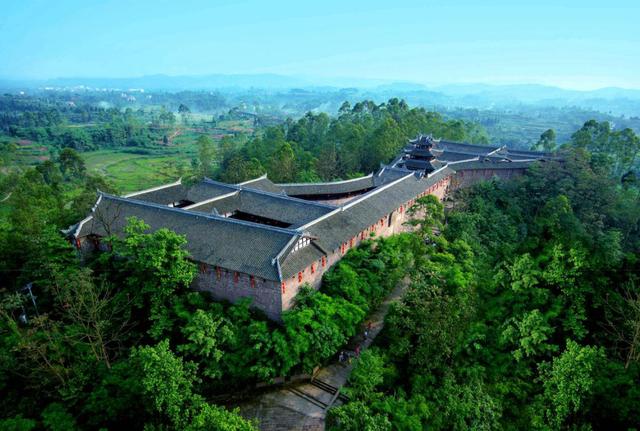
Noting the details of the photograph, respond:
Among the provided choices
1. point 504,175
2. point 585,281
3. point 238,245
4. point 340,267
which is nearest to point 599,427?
point 585,281

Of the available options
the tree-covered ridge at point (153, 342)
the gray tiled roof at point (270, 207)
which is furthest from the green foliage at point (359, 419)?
the gray tiled roof at point (270, 207)

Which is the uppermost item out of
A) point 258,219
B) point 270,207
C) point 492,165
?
point 492,165

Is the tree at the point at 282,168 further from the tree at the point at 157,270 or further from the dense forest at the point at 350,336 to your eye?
the tree at the point at 157,270

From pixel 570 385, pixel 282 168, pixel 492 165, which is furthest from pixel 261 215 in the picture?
pixel 492 165

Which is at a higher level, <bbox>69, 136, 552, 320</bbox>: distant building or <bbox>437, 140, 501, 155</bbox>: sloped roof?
<bbox>437, 140, 501, 155</bbox>: sloped roof

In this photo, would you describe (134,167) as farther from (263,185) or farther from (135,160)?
(263,185)

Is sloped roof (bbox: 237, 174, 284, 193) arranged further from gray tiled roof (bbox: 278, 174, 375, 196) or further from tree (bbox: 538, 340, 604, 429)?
tree (bbox: 538, 340, 604, 429)

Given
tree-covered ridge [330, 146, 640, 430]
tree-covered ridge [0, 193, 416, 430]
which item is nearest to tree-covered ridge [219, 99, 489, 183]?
tree-covered ridge [0, 193, 416, 430]
